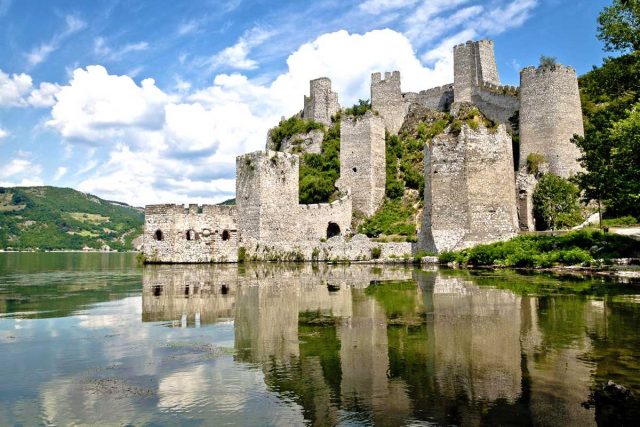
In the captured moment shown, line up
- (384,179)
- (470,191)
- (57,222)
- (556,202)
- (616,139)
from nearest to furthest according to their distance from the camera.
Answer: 1. (616,139)
2. (470,191)
3. (556,202)
4. (384,179)
5. (57,222)

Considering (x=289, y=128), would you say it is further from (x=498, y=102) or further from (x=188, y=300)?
(x=188, y=300)

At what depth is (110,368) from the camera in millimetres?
6219

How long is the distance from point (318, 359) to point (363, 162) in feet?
99.7

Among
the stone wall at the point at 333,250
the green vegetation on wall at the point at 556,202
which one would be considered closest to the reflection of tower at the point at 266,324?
the stone wall at the point at 333,250

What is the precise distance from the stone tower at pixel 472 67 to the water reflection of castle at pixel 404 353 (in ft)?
95.0

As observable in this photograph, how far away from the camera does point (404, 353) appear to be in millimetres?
6816

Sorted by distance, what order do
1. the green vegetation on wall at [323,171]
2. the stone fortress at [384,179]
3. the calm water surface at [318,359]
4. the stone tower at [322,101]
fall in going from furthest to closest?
the stone tower at [322,101]
the green vegetation on wall at [323,171]
the stone fortress at [384,179]
the calm water surface at [318,359]

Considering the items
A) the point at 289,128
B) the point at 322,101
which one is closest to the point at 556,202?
the point at 322,101

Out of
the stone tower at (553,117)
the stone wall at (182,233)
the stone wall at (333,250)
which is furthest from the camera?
the stone tower at (553,117)

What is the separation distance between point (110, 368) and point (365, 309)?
5.61 metres

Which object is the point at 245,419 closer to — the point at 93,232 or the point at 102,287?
the point at 102,287

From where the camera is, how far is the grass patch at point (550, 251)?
20875 millimetres

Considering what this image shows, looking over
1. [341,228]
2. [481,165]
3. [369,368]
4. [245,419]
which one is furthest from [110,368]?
[341,228]

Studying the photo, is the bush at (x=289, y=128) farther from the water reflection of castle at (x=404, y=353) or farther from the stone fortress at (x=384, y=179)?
the water reflection of castle at (x=404, y=353)
